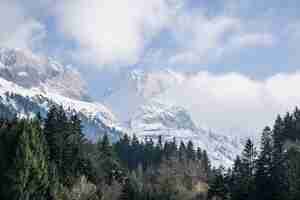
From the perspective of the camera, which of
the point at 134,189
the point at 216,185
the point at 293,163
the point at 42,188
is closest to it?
the point at 42,188

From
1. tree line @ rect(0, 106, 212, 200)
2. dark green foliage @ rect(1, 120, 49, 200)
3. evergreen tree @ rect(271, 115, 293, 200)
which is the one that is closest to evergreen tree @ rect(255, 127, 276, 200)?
evergreen tree @ rect(271, 115, 293, 200)

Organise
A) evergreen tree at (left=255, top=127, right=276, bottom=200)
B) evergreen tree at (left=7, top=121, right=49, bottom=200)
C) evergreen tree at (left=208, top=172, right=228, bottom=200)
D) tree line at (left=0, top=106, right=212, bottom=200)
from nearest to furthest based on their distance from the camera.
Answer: evergreen tree at (left=7, top=121, right=49, bottom=200) → tree line at (left=0, top=106, right=212, bottom=200) → evergreen tree at (left=255, top=127, right=276, bottom=200) → evergreen tree at (left=208, top=172, right=228, bottom=200)

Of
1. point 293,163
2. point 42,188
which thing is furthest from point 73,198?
point 293,163

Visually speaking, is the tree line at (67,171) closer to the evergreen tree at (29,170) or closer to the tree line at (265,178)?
the evergreen tree at (29,170)

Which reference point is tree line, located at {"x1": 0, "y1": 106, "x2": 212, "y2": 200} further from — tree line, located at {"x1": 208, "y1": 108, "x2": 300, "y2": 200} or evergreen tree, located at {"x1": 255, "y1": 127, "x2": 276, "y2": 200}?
evergreen tree, located at {"x1": 255, "y1": 127, "x2": 276, "y2": 200}

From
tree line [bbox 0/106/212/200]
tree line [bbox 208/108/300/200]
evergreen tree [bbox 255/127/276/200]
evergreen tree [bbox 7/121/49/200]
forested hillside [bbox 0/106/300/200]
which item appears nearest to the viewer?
evergreen tree [bbox 7/121/49/200]

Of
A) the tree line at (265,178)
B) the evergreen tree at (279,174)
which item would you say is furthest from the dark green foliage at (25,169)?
the evergreen tree at (279,174)

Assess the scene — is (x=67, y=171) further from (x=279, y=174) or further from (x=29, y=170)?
(x=279, y=174)

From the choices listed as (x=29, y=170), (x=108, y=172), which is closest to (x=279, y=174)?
(x=29, y=170)

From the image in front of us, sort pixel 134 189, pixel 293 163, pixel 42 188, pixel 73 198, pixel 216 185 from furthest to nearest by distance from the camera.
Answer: pixel 134 189 < pixel 216 185 < pixel 73 198 < pixel 293 163 < pixel 42 188

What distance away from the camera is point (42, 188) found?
90000mm

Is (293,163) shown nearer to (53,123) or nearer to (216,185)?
(216,185)

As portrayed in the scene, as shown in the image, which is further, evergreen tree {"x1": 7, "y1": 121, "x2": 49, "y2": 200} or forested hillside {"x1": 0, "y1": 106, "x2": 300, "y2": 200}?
forested hillside {"x1": 0, "y1": 106, "x2": 300, "y2": 200}

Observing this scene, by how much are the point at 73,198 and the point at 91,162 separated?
23.6 metres
